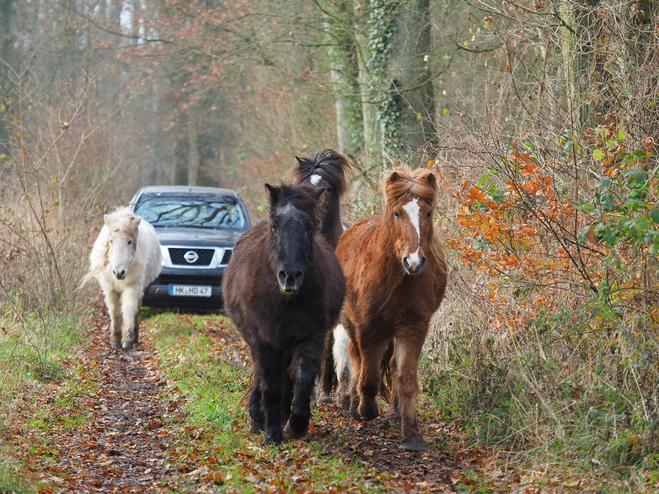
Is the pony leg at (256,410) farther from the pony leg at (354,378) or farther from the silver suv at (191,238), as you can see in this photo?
the silver suv at (191,238)

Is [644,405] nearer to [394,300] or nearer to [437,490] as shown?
[437,490]

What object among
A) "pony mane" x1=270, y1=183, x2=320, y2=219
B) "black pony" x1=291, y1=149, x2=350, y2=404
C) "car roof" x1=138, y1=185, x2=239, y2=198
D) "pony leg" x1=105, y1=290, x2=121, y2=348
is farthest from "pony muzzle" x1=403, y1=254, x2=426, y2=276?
"car roof" x1=138, y1=185, x2=239, y2=198

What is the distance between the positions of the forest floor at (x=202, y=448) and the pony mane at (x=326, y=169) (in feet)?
7.77

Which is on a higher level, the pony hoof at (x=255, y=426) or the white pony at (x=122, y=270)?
the white pony at (x=122, y=270)

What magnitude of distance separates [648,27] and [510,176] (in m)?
1.96

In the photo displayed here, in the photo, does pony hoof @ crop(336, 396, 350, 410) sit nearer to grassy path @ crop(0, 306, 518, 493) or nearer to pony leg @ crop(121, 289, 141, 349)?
grassy path @ crop(0, 306, 518, 493)

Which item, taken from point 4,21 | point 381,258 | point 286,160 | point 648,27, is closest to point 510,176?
point 381,258

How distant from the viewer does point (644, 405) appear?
16.0 ft

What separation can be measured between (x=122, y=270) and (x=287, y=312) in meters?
5.46

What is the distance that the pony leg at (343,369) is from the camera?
7695mm

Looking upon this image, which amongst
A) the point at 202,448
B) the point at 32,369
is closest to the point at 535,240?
the point at 202,448

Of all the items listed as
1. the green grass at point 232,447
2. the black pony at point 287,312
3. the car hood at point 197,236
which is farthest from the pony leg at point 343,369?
→ the car hood at point 197,236

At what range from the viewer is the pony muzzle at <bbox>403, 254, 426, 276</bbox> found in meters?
5.77

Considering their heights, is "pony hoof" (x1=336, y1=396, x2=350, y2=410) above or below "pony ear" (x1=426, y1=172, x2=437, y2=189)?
below
